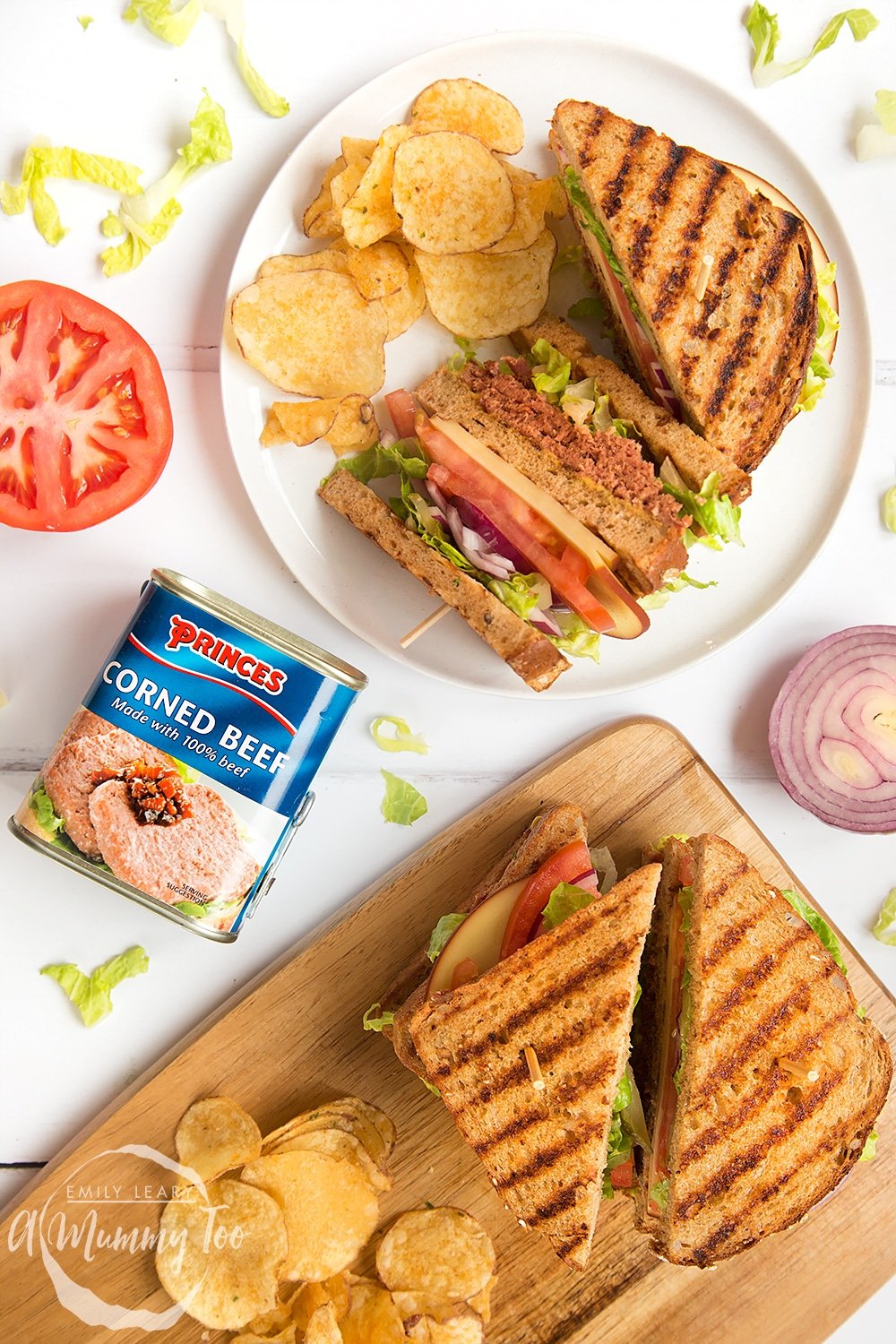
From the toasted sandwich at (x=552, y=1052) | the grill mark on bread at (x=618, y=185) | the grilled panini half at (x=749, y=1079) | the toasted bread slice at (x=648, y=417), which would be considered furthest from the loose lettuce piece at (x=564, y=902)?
the grill mark on bread at (x=618, y=185)

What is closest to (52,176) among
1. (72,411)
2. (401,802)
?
(72,411)

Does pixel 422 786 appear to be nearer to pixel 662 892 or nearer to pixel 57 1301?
pixel 662 892

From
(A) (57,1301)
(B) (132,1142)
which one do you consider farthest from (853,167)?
(A) (57,1301)

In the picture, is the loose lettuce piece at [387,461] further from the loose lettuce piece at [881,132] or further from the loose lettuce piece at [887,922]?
the loose lettuce piece at [887,922]

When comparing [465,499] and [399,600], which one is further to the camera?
[399,600]

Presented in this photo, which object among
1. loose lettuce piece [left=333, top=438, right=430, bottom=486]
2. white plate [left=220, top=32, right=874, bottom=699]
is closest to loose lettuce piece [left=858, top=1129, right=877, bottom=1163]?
white plate [left=220, top=32, right=874, bottom=699]

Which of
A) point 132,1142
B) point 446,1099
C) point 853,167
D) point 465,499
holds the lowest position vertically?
point 132,1142

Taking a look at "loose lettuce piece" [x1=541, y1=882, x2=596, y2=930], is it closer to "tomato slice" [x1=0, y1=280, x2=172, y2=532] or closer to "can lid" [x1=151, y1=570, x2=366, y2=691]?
"can lid" [x1=151, y1=570, x2=366, y2=691]
